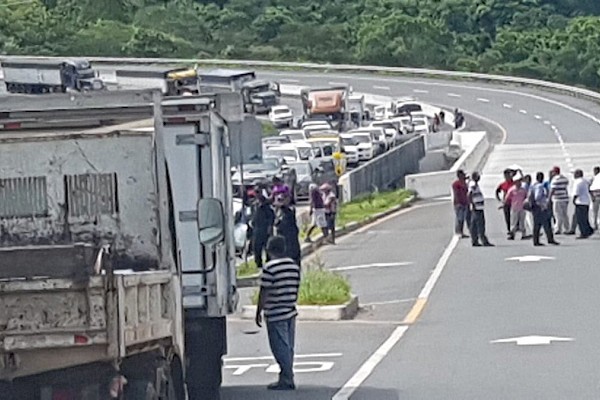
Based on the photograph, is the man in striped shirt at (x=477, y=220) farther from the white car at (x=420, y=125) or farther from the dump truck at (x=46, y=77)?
the dump truck at (x=46, y=77)

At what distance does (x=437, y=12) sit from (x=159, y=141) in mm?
113951

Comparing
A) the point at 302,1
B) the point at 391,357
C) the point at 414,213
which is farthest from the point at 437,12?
the point at 391,357

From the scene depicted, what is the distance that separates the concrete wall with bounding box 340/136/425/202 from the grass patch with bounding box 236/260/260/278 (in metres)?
19.8

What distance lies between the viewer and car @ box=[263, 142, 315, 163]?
59.4 metres

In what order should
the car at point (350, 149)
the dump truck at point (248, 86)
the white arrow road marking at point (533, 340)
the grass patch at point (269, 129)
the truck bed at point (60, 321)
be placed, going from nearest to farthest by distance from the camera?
the truck bed at point (60, 321), the white arrow road marking at point (533, 340), the car at point (350, 149), the grass patch at point (269, 129), the dump truck at point (248, 86)

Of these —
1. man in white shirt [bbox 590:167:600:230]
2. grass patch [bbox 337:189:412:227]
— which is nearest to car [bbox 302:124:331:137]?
grass patch [bbox 337:189:412:227]

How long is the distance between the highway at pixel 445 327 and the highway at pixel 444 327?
0.02 m

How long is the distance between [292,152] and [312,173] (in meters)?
3.02

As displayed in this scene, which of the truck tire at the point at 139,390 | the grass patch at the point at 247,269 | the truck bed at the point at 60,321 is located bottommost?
the grass patch at the point at 247,269

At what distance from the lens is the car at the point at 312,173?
55.2 metres

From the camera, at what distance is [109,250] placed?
11555 mm

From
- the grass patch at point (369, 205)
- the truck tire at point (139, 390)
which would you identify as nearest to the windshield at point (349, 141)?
the grass patch at point (369, 205)

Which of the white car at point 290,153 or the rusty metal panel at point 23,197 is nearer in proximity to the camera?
the rusty metal panel at point 23,197

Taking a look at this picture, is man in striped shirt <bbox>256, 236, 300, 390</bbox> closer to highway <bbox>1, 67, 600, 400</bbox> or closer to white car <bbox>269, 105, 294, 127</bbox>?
highway <bbox>1, 67, 600, 400</bbox>
